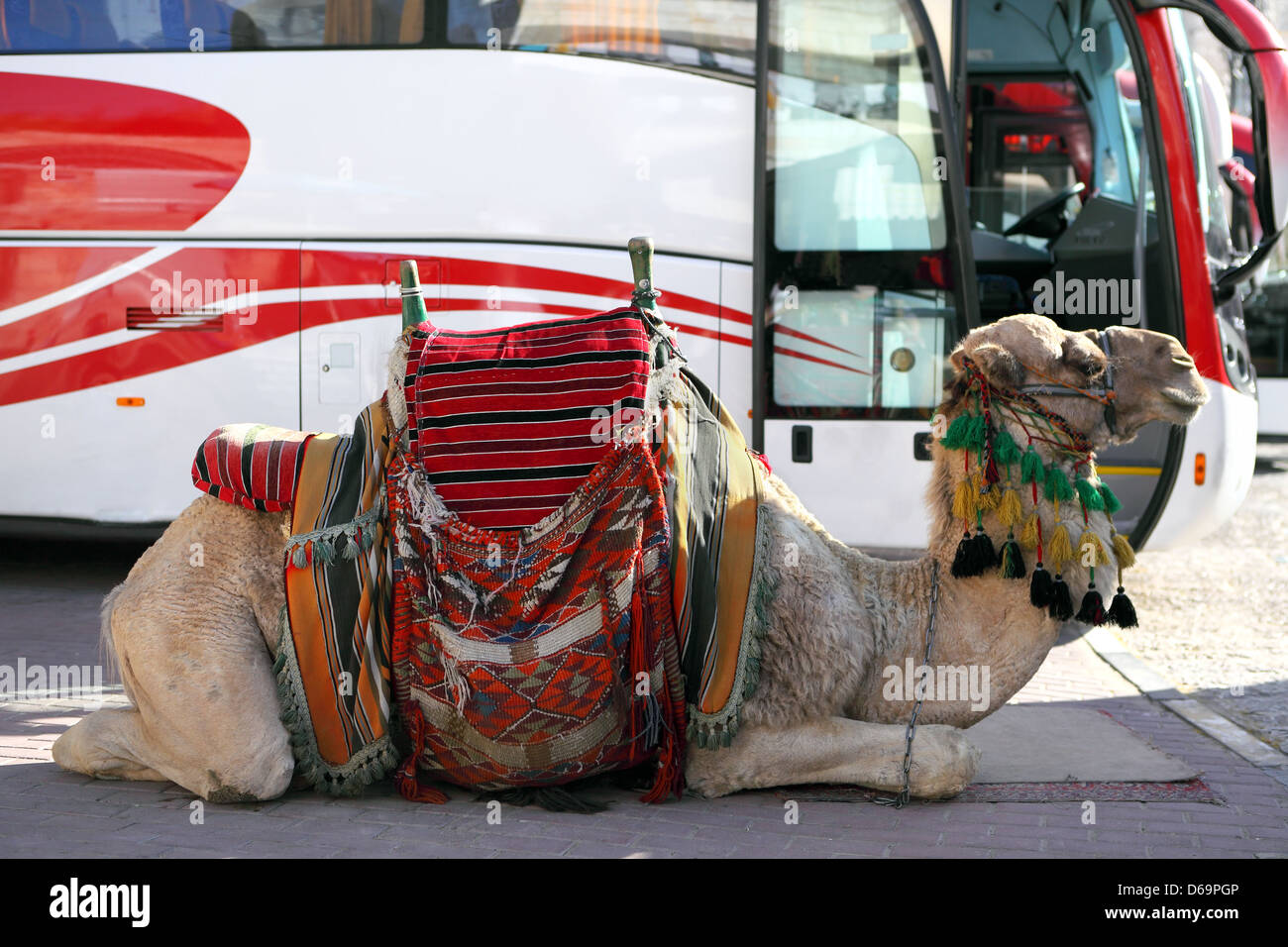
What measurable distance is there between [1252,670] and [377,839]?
197 inches

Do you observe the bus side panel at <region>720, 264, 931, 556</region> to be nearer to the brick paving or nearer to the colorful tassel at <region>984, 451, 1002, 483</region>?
the brick paving

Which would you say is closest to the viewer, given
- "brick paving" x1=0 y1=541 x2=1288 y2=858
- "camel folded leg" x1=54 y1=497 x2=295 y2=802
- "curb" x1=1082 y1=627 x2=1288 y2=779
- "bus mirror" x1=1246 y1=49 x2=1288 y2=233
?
"brick paving" x1=0 y1=541 x2=1288 y2=858

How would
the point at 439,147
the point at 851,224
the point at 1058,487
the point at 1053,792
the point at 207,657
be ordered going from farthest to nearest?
the point at 851,224, the point at 439,147, the point at 1053,792, the point at 1058,487, the point at 207,657

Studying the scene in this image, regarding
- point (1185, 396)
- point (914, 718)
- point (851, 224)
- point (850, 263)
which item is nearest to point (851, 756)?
point (914, 718)

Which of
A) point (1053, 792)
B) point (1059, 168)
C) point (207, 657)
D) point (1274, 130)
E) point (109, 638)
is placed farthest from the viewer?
point (1059, 168)

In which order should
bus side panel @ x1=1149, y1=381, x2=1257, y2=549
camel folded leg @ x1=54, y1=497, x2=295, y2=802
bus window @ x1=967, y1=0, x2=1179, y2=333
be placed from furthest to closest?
bus window @ x1=967, y1=0, x2=1179, y2=333 < bus side panel @ x1=1149, y1=381, x2=1257, y2=549 < camel folded leg @ x1=54, y1=497, x2=295, y2=802

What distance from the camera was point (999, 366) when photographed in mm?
3969

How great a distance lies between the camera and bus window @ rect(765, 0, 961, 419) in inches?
314

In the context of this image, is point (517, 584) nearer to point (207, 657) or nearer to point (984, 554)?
point (207, 657)

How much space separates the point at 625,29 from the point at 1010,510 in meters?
5.04

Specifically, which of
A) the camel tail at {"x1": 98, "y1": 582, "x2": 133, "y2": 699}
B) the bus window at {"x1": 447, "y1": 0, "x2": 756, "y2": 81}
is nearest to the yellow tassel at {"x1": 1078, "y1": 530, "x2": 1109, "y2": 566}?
the camel tail at {"x1": 98, "y1": 582, "x2": 133, "y2": 699}

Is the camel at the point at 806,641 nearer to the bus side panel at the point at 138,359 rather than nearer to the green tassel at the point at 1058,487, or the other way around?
the green tassel at the point at 1058,487

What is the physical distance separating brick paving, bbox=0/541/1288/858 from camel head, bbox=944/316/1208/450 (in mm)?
1179
